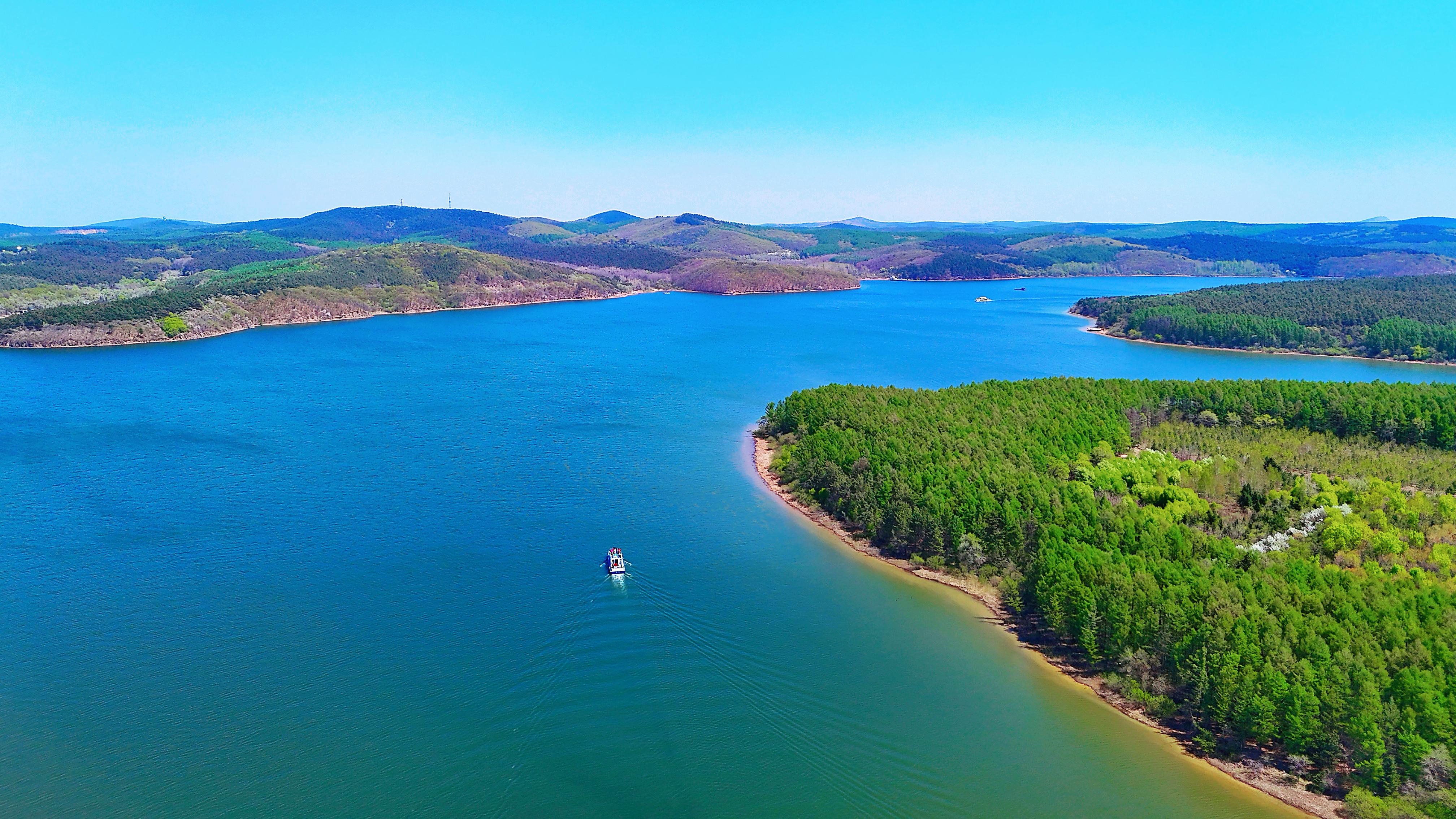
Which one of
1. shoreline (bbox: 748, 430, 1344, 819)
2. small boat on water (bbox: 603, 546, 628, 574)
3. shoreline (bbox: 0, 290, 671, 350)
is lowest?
shoreline (bbox: 748, 430, 1344, 819)

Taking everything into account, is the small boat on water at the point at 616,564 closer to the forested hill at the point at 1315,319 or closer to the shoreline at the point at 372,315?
the shoreline at the point at 372,315

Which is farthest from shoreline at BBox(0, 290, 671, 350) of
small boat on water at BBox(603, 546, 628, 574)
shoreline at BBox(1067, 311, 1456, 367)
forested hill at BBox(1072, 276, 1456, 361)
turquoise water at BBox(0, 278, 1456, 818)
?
forested hill at BBox(1072, 276, 1456, 361)

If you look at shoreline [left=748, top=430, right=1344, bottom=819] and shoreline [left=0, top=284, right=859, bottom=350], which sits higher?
shoreline [left=0, top=284, right=859, bottom=350]

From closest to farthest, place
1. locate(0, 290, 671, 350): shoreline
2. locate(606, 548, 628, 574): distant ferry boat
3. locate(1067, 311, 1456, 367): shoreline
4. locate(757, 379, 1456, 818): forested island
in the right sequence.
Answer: locate(757, 379, 1456, 818): forested island < locate(606, 548, 628, 574): distant ferry boat < locate(1067, 311, 1456, 367): shoreline < locate(0, 290, 671, 350): shoreline

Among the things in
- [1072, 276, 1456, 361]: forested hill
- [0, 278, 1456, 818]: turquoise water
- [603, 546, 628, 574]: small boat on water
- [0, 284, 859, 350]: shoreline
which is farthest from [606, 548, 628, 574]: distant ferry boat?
[1072, 276, 1456, 361]: forested hill

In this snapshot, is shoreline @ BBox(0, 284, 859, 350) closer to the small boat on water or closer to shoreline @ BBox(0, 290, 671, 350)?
shoreline @ BBox(0, 290, 671, 350)

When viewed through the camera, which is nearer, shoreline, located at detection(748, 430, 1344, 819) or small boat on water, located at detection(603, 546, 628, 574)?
shoreline, located at detection(748, 430, 1344, 819)

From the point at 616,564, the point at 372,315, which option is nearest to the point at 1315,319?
the point at 616,564

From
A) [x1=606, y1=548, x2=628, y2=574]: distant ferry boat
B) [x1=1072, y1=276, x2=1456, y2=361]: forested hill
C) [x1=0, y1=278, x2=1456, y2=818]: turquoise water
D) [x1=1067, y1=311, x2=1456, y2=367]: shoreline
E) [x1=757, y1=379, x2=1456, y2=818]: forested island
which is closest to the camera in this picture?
[x1=757, y1=379, x2=1456, y2=818]: forested island
